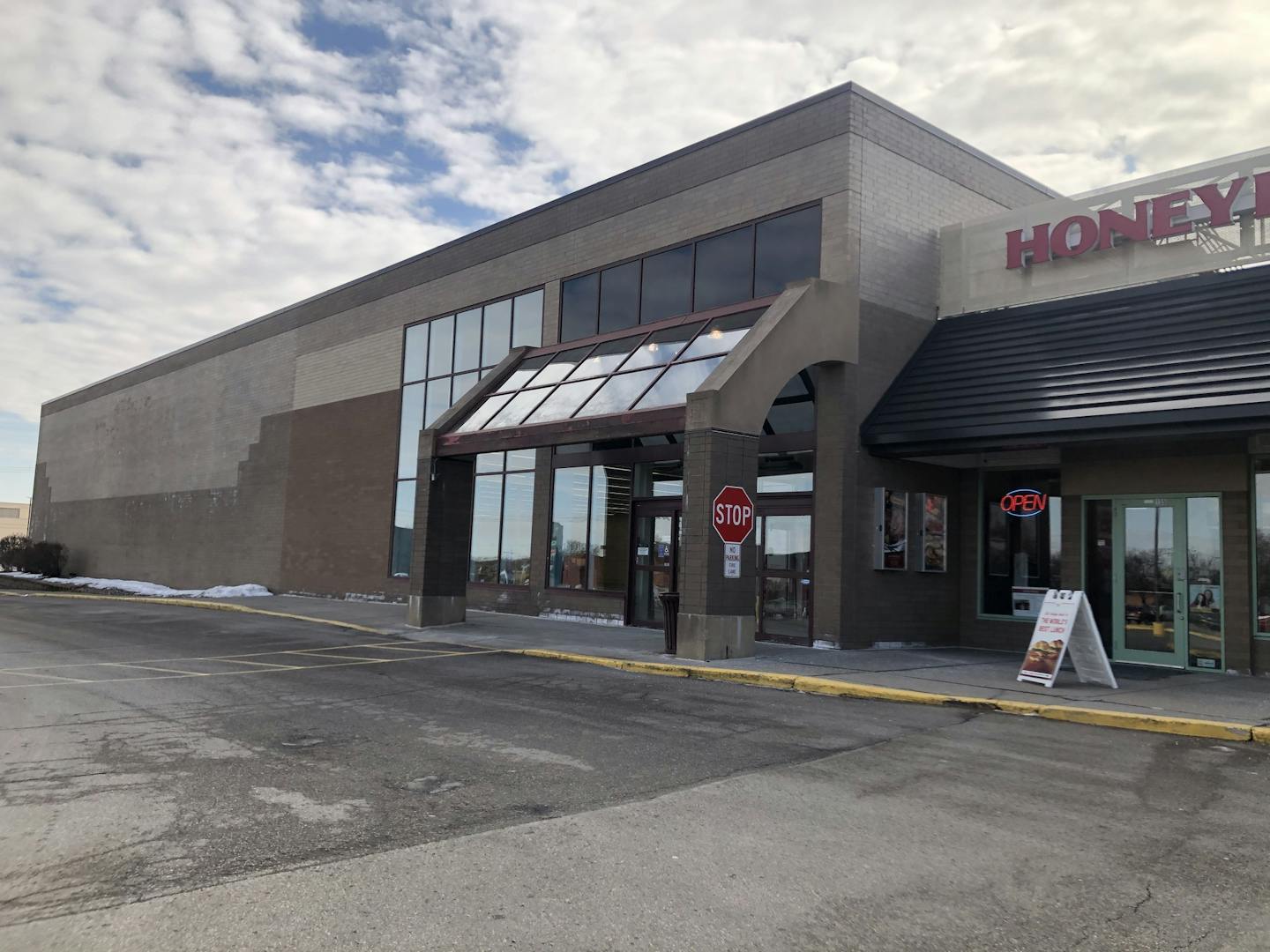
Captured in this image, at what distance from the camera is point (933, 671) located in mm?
12594

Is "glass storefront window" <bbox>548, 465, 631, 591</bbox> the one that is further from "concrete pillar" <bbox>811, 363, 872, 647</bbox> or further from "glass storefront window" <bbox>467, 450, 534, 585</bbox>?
"concrete pillar" <bbox>811, 363, 872, 647</bbox>

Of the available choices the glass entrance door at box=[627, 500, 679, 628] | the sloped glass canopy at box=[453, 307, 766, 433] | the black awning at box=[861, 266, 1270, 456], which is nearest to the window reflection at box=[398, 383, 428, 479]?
the sloped glass canopy at box=[453, 307, 766, 433]

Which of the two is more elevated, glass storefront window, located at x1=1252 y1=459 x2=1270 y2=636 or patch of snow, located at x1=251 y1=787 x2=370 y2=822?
→ glass storefront window, located at x1=1252 y1=459 x2=1270 y2=636

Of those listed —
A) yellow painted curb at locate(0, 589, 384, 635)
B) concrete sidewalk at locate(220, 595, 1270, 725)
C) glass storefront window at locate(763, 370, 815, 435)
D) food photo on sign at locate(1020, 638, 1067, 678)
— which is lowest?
yellow painted curb at locate(0, 589, 384, 635)

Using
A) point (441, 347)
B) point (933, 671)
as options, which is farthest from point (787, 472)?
point (441, 347)

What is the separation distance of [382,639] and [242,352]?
21981 mm

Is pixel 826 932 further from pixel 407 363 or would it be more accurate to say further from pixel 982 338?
pixel 407 363

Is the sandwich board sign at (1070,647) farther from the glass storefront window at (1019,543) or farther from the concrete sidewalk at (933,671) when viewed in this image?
the glass storefront window at (1019,543)

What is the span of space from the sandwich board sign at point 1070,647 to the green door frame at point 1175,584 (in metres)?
3.10

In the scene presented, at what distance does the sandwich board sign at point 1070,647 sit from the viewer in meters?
11.2

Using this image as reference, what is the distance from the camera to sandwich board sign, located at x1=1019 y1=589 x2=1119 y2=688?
11188 millimetres

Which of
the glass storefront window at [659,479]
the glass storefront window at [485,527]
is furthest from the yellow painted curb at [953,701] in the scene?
the glass storefront window at [485,527]

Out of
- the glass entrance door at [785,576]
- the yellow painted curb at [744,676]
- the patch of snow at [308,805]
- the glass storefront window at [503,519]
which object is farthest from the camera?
the glass storefront window at [503,519]

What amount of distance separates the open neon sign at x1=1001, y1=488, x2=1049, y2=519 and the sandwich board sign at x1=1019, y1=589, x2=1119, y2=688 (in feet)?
14.3
